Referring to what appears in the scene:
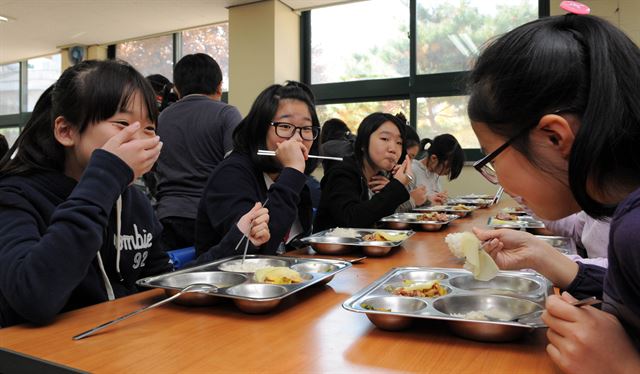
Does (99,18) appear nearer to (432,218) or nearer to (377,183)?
(377,183)

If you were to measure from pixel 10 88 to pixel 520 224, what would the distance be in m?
9.91

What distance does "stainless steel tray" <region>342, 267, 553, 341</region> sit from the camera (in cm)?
79

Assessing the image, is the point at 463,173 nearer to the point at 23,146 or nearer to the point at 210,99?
the point at 210,99

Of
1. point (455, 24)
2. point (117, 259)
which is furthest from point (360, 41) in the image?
point (117, 259)

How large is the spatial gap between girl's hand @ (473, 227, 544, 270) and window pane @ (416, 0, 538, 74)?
171 inches

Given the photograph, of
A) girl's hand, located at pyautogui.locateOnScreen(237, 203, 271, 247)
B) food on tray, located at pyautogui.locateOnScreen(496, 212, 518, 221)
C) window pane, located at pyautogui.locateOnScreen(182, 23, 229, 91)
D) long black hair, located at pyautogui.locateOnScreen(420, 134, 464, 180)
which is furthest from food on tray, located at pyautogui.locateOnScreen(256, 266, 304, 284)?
window pane, located at pyautogui.locateOnScreen(182, 23, 229, 91)

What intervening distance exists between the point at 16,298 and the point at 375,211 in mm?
1508

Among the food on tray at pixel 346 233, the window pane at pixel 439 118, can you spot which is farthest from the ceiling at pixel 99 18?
the food on tray at pixel 346 233

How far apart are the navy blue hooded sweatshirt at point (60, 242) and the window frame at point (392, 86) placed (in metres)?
4.63

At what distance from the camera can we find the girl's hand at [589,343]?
634mm

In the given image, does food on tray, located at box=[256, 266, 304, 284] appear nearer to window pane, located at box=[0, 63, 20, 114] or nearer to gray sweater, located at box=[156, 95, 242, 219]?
gray sweater, located at box=[156, 95, 242, 219]

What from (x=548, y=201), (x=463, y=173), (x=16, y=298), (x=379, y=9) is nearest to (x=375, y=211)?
(x=548, y=201)

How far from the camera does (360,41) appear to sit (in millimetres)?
5863

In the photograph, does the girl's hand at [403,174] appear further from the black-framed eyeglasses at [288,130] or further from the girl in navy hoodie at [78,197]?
the girl in navy hoodie at [78,197]
